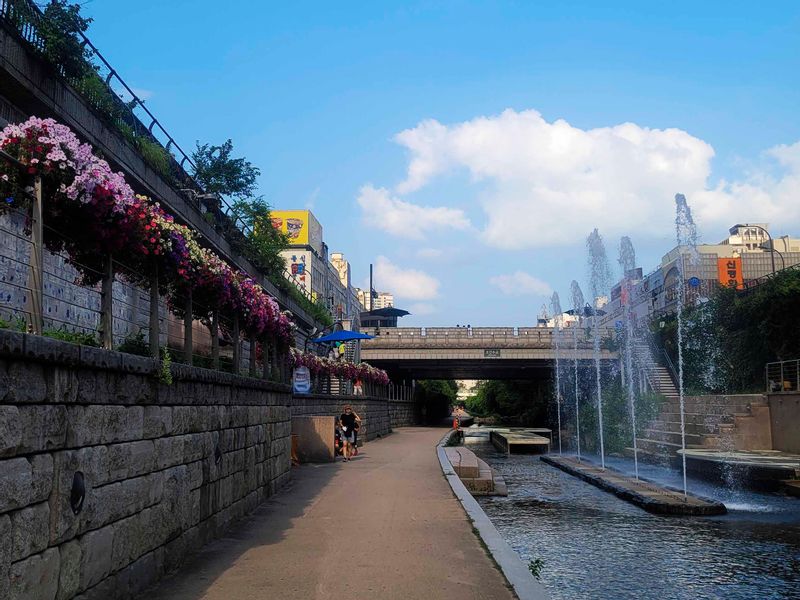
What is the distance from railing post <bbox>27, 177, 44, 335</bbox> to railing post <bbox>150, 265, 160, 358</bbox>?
2.04m

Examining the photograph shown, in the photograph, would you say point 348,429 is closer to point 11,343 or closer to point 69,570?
point 69,570

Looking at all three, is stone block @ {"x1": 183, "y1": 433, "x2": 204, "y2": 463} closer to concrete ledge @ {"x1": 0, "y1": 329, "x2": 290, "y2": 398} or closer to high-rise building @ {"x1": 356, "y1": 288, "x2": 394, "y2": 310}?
concrete ledge @ {"x1": 0, "y1": 329, "x2": 290, "y2": 398}

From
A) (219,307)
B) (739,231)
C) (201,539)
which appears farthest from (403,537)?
(739,231)

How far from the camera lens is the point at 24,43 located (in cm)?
1203

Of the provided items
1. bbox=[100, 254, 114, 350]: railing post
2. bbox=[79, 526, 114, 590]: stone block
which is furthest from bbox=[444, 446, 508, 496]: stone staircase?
bbox=[79, 526, 114, 590]: stone block

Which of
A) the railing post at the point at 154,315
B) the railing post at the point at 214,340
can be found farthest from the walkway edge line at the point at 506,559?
the railing post at the point at 214,340

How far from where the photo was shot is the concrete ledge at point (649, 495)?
14.6m

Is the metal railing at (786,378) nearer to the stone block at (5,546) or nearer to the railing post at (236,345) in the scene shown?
the railing post at (236,345)

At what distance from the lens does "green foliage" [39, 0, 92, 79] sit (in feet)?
42.3

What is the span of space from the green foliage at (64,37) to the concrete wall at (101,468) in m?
7.25

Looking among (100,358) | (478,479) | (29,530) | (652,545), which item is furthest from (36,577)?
(478,479)

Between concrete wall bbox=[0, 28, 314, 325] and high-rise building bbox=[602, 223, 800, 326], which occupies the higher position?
high-rise building bbox=[602, 223, 800, 326]

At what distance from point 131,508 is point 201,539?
2408 mm

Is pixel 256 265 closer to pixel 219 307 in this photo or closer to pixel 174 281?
pixel 219 307
